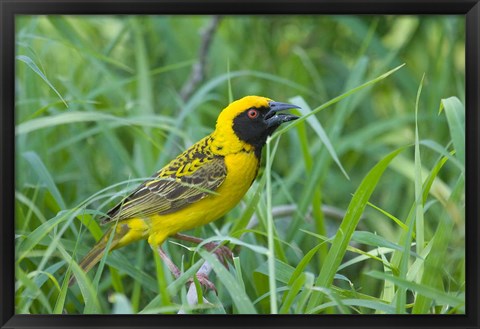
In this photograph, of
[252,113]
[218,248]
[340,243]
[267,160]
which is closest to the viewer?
[267,160]

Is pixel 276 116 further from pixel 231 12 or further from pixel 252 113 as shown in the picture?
pixel 231 12

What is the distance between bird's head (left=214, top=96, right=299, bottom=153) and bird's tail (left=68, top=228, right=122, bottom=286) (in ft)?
1.59

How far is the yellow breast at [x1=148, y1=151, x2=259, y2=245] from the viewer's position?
2.73m

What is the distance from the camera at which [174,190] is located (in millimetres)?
2814

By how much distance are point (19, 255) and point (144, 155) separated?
39.1 inches

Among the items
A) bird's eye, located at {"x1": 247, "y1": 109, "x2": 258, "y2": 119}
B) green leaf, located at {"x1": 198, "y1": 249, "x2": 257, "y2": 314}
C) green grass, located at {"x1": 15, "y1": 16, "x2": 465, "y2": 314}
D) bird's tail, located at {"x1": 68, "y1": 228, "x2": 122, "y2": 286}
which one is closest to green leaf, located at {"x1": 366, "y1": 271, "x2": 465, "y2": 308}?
green grass, located at {"x1": 15, "y1": 16, "x2": 465, "y2": 314}

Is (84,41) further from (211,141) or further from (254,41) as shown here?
(211,141)

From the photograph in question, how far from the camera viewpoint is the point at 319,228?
3219 millimetres

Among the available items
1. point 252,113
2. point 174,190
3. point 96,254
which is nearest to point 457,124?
point 252,113

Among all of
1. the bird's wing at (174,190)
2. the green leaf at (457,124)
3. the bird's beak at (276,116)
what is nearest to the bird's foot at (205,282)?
the bird's wing at (174,190)

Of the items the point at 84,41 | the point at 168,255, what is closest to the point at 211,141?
the point at 168,255

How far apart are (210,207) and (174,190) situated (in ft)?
0.52

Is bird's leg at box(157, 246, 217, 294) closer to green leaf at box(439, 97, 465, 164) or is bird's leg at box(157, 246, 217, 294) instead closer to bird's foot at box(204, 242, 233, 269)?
bird's foot at box(204, 242, 233, 269)

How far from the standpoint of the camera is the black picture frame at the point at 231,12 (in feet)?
8.45
